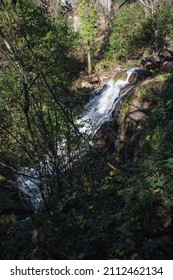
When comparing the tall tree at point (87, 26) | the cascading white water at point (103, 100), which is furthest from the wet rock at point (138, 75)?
A: the tall tree at point (87, 26)

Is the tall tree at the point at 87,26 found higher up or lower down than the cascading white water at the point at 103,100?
higher up

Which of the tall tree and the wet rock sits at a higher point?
the tall tree

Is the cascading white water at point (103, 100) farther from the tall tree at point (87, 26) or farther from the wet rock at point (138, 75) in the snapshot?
the tall tree at point (87, 26)

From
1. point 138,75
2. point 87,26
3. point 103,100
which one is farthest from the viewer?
point 87,26

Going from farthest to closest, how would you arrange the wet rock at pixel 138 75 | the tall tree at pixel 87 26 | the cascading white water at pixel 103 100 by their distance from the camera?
1. the tall tree at pixel 87 26
2. the wet rock at pixel 138 75
3. the cascading white water at pixel 103 100

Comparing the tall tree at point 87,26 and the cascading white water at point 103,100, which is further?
the tall tree at point 87,26

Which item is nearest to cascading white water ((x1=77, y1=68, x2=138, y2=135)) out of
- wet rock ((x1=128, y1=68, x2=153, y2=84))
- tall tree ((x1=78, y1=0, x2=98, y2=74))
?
wet rock ((x1=128, y1=68, x2=153, y2=84))

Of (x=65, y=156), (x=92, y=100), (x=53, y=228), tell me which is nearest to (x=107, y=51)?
(x=92, y=100)

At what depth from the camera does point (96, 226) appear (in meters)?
2.74

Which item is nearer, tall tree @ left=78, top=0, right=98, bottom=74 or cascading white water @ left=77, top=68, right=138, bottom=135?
cascading white water @ left=77, top=68, right=138, bottom=135

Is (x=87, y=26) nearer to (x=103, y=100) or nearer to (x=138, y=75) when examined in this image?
(x=138, y=75)

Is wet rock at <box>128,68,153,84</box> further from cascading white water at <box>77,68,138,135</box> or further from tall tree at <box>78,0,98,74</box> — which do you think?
tall tree at <box>78,0,98,74</box>

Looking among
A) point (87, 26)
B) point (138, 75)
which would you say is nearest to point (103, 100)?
point (138, 75)

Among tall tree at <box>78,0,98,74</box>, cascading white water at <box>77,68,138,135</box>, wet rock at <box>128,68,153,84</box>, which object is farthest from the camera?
tall tree at <box>78,0,98,74</box>
